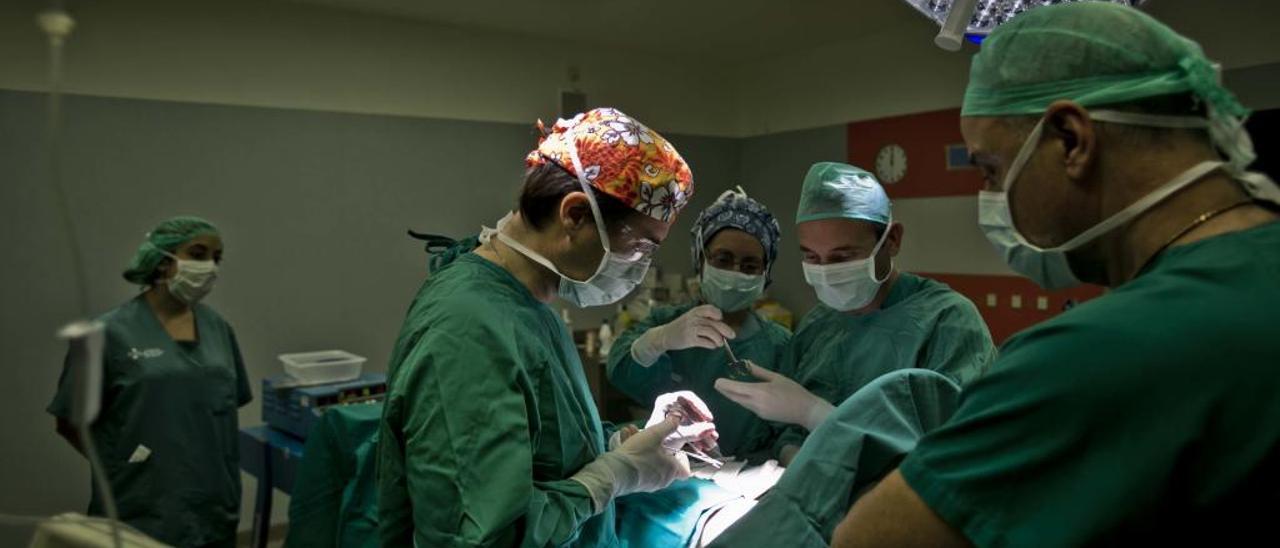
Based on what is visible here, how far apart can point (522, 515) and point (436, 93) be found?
3.49 metres

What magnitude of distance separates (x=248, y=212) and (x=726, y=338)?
2.71 metres

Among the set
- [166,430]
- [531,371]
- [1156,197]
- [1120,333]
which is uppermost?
[1156,197]

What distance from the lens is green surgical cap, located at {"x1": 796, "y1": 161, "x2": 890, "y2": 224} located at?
1758 mm

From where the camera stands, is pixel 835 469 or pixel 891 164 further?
pixel 891 164

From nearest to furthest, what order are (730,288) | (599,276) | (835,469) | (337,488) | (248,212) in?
1. (835,469)
2. (599,276)
3. (337,488)
4. (730,288)
5. (248,212)

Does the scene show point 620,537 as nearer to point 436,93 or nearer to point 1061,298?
point 1061,298

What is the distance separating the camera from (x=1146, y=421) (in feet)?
2.07

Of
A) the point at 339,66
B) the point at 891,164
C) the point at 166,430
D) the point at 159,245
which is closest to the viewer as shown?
the point at 166,430

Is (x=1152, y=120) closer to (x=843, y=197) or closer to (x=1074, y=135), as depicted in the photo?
(x=1074, y=135)

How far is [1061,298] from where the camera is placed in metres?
3.52

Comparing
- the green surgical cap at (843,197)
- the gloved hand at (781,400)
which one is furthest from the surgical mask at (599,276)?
the green surgical cap at (843,197)

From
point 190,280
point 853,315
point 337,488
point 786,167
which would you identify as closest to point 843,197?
point 853,315

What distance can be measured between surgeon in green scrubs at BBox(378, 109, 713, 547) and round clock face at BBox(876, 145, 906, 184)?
10.2ft

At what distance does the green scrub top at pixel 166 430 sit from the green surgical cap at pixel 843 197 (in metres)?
2.23
